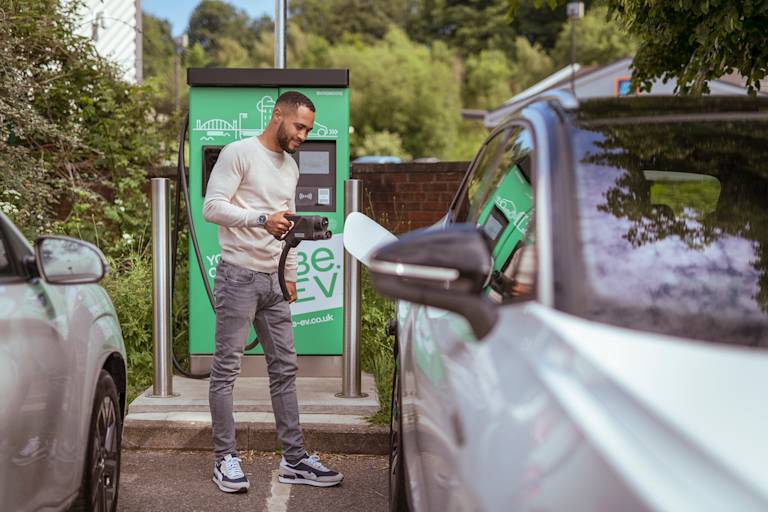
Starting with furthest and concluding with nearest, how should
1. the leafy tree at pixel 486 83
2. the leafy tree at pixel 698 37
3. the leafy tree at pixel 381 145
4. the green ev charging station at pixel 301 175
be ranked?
the leafy tree at pixel 486 83 < the leafy tree at pixel 381 145 < the green ev charging station at pixel 301 175 < the leafy tree at pixel 698 37

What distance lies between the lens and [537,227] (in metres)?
2.44

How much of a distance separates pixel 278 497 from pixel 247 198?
1502 mm

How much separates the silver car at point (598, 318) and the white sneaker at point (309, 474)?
1.65 meters

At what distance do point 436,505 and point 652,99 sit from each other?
57.4 inches

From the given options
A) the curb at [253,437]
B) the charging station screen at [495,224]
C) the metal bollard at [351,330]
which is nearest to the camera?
the charging station screen at [495,224]

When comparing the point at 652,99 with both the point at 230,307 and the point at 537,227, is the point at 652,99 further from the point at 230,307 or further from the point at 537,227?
the point at 230,307

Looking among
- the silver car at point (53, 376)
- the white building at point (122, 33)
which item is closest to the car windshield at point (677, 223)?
the silver car at point (53, 376)

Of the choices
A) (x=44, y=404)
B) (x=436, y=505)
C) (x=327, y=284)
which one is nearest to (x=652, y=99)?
(x=436, y=505)

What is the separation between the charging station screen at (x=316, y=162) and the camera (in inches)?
275

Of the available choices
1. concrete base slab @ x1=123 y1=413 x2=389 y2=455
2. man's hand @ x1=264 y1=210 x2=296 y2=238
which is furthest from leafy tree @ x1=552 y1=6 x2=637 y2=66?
man's hand @ x1=264 y1=210 x2=296 y2=238

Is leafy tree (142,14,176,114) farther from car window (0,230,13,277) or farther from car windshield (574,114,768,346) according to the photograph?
car windshield (574,114,768,346)

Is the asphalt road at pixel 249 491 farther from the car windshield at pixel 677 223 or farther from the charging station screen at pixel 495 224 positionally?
the car windshield at pixel 677 223

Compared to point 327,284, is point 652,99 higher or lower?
higher

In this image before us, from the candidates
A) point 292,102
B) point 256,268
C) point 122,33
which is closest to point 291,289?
point 256,268
